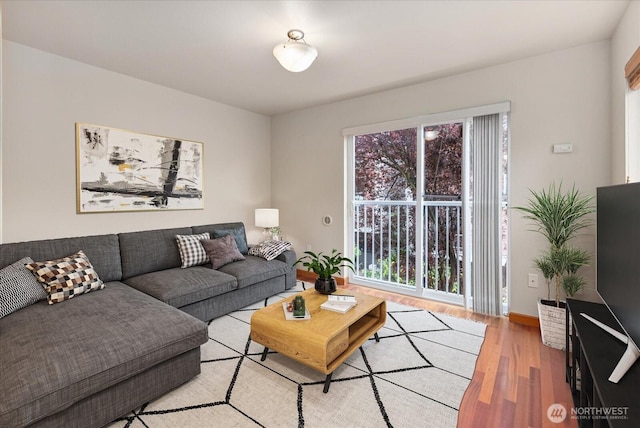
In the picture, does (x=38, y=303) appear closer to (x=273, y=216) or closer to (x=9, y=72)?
(x=9, y=72)

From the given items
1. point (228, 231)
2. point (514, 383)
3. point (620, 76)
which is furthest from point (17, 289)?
point (620, 76)

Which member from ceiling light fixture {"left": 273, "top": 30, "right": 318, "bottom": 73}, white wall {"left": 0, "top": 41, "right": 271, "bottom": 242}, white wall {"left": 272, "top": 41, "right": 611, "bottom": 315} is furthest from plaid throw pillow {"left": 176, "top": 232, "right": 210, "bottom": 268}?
white wall {"left": 272, "top": 41, "right": 611, "bottom": 315}

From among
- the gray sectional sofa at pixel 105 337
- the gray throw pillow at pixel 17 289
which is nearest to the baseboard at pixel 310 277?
the gray sectional sofa at pixel 105 337

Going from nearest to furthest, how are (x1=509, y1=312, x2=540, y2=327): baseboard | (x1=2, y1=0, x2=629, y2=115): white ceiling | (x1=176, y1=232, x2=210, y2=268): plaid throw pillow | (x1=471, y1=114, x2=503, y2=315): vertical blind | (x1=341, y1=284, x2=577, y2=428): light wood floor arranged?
(x1=341, y1=284, x2=577, y2=428): light wood floor, (x1=2, y1=0, x2=629, y2=115): white ceiling, (x1=509, y1=312, x2=540, y2=327): baseboard, (x1=471, y1=114, x2=503, y2=315): vertical blind, (x1=176, y1=232, x2=210, y2=268): plaid throw pillow

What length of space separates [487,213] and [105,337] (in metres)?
3.29

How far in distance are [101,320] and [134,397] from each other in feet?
1.70

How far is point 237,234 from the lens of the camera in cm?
387

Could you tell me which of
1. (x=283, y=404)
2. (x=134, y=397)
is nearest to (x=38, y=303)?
(x=134, y=397)

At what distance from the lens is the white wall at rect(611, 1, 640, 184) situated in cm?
193

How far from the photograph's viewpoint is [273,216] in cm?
423

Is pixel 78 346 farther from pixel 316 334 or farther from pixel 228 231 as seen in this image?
pixel 228 231

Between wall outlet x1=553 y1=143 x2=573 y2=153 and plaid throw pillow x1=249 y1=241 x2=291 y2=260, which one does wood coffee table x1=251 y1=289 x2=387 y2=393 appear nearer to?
plaid throw pillow x1=249 y1=241 x2=291 y2=260

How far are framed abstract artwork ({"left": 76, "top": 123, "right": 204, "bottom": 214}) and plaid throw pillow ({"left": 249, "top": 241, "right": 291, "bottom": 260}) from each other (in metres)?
0.97

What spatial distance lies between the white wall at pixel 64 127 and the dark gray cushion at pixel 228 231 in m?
0.26
